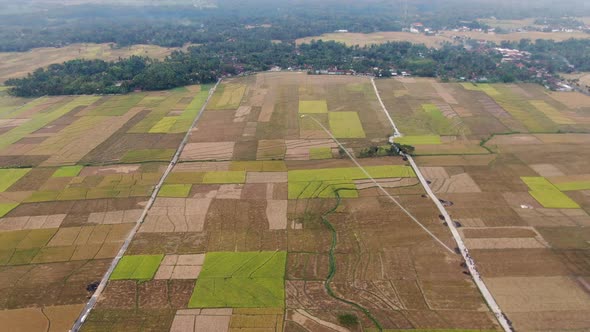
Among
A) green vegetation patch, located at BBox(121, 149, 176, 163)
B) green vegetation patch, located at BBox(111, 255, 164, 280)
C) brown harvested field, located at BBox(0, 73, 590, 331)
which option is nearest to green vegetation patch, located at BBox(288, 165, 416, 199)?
brown harvested field, located at BBox(0, 73, 590, 331)

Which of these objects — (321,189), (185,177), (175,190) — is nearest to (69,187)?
(175,190)

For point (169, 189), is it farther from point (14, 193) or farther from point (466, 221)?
point (466, 221)

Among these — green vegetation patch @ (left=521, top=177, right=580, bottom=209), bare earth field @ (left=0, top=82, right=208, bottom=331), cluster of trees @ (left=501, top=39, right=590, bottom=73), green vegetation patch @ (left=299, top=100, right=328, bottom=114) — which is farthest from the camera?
cluster of trees @ (left=501, top=39, right=590, bottom=73)

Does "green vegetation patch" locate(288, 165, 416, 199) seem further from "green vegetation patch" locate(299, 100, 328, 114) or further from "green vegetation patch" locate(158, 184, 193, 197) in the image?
"green vegetation patch" locate(299, 100, 328, 114)

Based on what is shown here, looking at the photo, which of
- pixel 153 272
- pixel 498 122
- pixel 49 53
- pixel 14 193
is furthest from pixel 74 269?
pixel 49 53

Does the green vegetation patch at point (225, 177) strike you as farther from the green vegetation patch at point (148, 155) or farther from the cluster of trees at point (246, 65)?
the cluster of trees at point (246, 65)

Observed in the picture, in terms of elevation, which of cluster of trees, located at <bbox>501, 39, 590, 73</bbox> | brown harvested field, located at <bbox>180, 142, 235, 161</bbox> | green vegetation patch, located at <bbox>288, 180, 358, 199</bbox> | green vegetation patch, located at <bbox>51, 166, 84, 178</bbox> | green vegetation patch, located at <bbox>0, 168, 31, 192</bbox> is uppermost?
cluster of trees, located at <bbox>501, 39, 590, 73</bbox>
